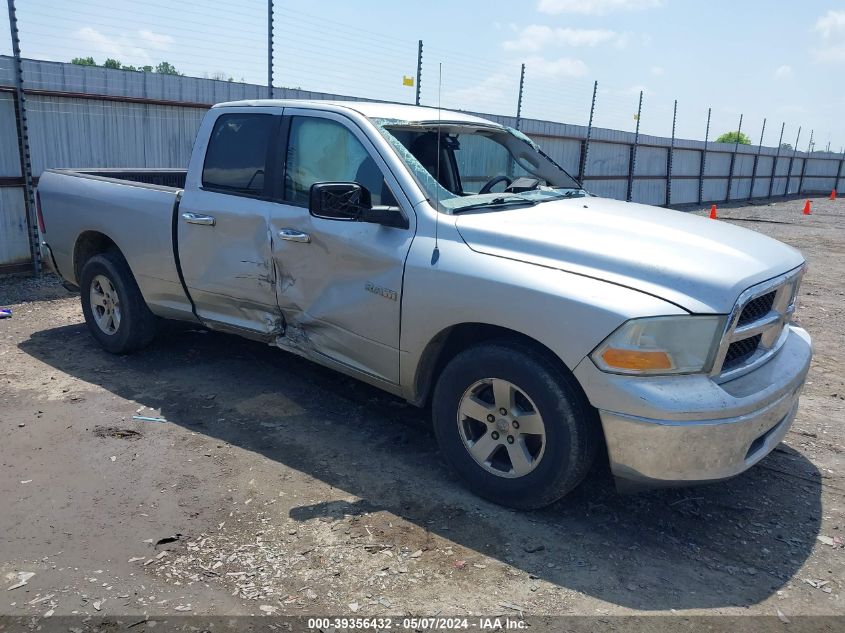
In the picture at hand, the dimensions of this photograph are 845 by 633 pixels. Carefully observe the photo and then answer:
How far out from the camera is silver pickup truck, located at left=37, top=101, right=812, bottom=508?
296 centimetres

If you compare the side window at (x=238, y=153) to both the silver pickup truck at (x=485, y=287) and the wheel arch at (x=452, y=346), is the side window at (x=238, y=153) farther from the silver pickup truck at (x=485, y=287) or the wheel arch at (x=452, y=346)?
the wheel arch at (x=452, y=346)

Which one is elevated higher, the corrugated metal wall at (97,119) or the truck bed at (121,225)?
the corrugated metal wall at (97,119)

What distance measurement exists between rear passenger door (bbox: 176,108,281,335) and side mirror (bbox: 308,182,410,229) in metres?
0.76

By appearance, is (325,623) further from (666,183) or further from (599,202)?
(666,183)

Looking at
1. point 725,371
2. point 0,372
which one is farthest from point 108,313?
point 725,371

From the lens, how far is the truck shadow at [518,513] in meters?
3.01

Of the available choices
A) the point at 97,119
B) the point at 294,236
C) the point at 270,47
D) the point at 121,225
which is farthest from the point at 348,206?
the point at 270,47

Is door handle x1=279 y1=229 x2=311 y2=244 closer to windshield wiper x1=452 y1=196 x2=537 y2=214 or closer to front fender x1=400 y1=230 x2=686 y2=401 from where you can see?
front fender x1=400 y1=230 x2=686 y2=401

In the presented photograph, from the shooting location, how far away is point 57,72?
8195mm

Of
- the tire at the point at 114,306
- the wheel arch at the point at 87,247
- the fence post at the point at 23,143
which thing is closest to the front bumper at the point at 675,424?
the tire at the point at 114,306

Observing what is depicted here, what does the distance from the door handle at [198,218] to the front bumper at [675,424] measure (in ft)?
9.06

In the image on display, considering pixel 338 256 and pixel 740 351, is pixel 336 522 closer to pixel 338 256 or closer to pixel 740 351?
pixel 338 256

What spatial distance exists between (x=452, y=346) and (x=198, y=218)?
2108 mm

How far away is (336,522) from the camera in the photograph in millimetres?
3330
